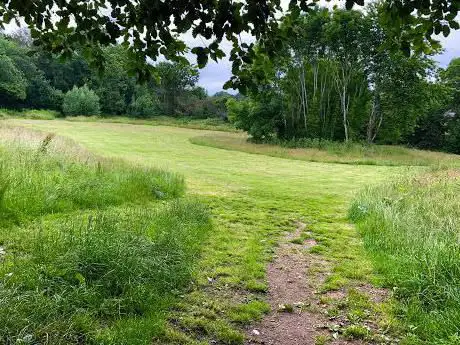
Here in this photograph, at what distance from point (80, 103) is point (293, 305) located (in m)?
56.0

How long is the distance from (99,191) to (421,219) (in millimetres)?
5751

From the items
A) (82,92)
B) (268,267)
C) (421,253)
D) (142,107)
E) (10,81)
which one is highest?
(10,81)

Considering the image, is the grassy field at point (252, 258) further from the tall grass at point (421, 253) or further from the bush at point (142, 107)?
the bush at point (142, 107)

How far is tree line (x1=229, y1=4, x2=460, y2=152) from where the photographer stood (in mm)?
29359

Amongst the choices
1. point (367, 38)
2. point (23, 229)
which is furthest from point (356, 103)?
point (23, 229)

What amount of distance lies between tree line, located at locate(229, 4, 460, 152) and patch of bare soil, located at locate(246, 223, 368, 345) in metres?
22.2

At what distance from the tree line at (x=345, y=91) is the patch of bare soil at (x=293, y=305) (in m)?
22.2

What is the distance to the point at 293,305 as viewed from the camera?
435cm

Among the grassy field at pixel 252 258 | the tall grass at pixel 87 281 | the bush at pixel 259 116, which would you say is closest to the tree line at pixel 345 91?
the bush at pixel 259 116

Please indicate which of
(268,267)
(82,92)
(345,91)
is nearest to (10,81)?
(82,92)

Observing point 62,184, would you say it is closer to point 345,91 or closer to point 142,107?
point 345,91

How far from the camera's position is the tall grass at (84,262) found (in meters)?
3.08

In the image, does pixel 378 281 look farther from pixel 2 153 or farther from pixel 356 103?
pixel 356 103

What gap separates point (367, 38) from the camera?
29.0m
